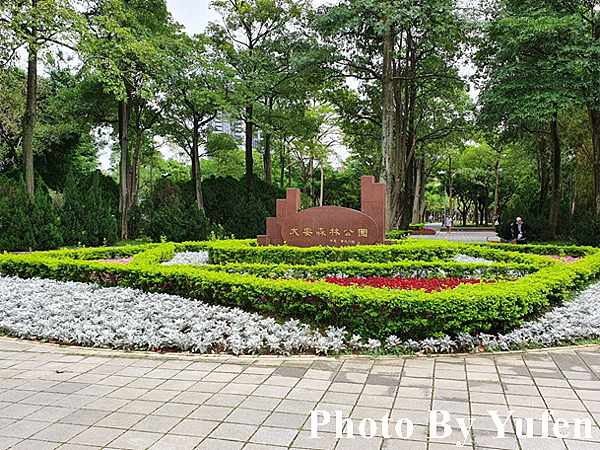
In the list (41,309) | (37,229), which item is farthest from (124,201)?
(41,309)

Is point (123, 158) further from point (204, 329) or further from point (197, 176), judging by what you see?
point (204, 329)

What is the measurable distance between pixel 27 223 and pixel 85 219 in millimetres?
1880

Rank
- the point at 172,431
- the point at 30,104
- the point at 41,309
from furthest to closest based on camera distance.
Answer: the point at 30,104 < the point at 41,309 < the point at 172,431

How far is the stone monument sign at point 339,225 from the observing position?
11117mm

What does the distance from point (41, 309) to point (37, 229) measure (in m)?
7.56

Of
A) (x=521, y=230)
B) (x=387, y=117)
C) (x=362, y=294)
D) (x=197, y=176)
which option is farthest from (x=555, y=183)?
(x=362, y=294)

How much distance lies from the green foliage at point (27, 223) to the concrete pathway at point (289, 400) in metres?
8.45

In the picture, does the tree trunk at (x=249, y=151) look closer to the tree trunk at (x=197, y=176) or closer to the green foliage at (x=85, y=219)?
the tree trunk at (x=197, y=176)

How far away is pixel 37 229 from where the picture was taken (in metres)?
12.2

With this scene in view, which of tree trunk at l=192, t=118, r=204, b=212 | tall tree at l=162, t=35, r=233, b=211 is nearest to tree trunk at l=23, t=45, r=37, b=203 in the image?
tall tree at l=162, t=35, r=233, b=211

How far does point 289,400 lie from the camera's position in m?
3.30

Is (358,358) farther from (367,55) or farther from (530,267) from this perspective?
(367,55)

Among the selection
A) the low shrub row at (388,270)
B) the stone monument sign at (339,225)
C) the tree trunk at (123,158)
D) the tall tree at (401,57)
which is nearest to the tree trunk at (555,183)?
the tall tree at (401,57)

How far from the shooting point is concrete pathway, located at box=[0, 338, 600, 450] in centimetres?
272
